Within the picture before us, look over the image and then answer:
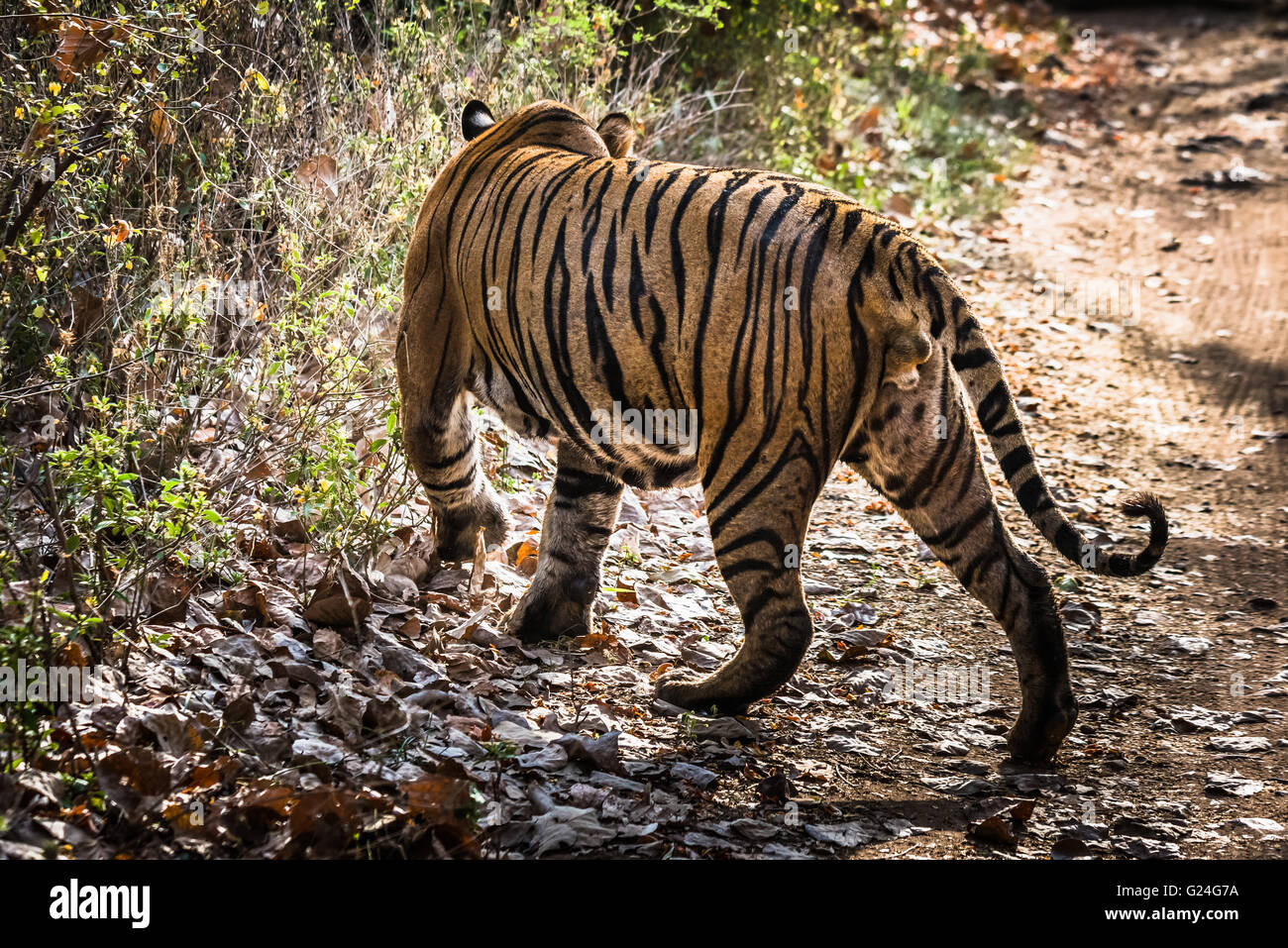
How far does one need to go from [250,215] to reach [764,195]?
282cm

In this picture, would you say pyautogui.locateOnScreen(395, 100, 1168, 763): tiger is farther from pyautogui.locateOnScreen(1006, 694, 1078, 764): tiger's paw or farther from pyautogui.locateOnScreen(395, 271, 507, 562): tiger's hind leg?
pyautogui.locateOnScreen(395, 271, 507, 562): tiger's hind leg

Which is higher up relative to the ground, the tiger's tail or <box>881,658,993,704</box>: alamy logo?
the tiger's tail

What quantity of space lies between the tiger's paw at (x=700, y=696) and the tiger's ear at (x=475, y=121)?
2371mm

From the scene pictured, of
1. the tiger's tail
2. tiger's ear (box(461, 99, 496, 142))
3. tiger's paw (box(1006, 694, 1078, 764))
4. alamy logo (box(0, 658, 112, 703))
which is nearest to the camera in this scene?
alamy logo (box(0, 658, 112, 703))

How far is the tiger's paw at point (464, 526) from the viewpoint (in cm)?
501

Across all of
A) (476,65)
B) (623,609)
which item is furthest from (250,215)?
(623,609)

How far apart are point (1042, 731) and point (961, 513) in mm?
803

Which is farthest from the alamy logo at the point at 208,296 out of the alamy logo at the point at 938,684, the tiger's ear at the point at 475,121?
the alamy logo at the point at 938,684

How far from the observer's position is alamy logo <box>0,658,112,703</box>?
3.26 m

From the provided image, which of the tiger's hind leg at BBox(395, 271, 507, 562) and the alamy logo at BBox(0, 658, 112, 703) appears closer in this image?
the alamy logo at BBox(0, 658, 112, 703)

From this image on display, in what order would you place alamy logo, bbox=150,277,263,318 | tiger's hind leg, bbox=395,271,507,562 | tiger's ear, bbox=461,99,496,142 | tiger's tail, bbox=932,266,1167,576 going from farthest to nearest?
tiger's ear, bbox=461,99,496,142 → alamy logo, bbox=150,277,263,318 → tiger's hind leg, bbox=395,271,507,562 → tiger's tail, bbox=932,266,1167,576

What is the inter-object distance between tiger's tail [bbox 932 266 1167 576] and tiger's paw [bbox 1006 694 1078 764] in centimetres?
49
